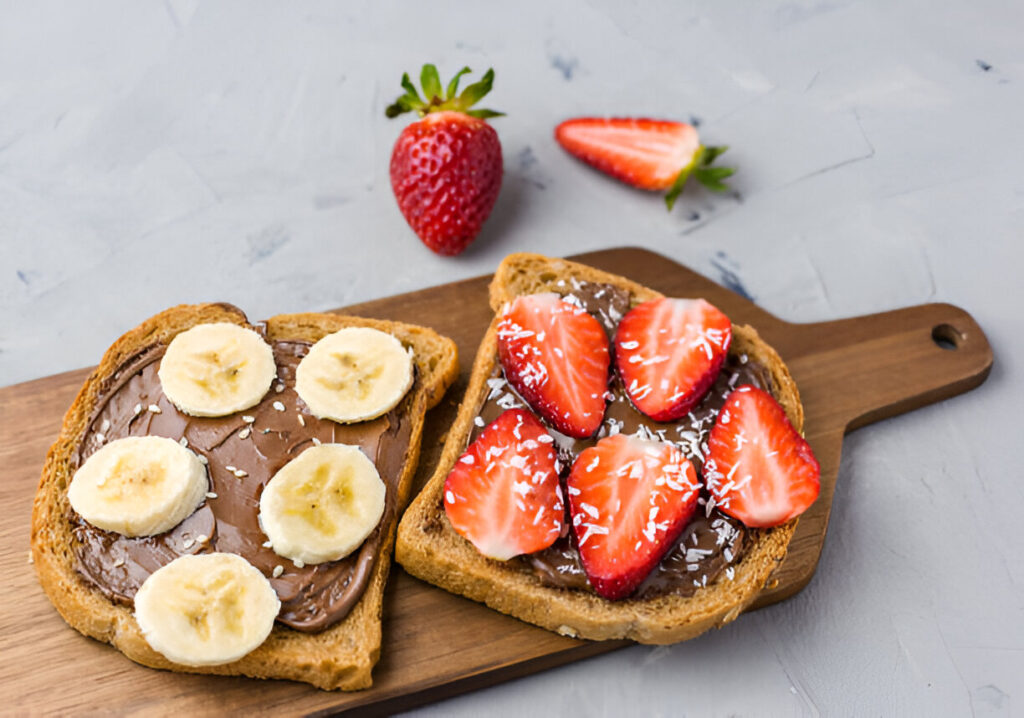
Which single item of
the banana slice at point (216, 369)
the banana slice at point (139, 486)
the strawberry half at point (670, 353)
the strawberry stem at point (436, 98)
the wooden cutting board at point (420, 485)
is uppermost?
the strawberry stem at point (436, 98)

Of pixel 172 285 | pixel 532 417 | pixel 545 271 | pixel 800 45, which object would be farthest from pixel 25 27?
pixel 800 45

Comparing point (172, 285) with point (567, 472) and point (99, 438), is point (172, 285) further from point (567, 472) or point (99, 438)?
point (567, 472)

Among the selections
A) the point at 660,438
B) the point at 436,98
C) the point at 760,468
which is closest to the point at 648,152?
the point at 436,98

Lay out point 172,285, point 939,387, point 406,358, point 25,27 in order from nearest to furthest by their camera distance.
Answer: point 406,358 < point 939,387 < point 172,285 < point 25,27

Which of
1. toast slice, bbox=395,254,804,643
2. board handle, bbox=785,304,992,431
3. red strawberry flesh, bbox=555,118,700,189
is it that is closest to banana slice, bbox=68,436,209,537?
toast slice, bbox=395,254,804,643

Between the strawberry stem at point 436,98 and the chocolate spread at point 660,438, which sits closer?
the chocolate spread at point 660,438

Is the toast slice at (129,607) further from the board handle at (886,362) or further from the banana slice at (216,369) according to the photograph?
the board handle at (886,362)

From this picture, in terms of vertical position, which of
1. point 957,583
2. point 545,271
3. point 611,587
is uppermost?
point 545,271

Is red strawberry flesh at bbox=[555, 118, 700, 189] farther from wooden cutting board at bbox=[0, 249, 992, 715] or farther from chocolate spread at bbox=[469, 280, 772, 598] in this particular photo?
chocolate spread at bbox=[469, 280, 772, 598]

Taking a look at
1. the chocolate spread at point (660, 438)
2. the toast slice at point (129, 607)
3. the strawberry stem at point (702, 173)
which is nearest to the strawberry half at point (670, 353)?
the chocolate spread at point (660, 438)
